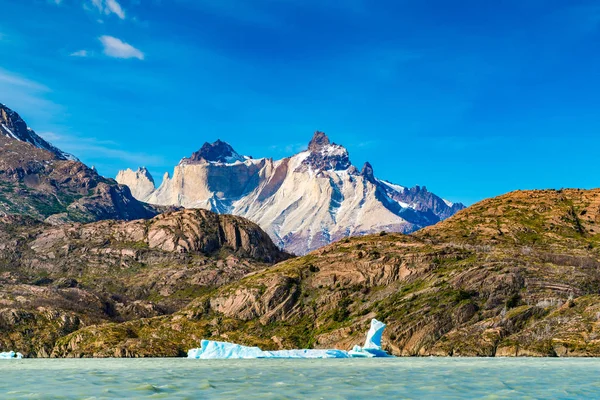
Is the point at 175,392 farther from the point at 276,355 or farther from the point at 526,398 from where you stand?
the point at 276,355

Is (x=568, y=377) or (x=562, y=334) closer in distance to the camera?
(x=568, y=377)

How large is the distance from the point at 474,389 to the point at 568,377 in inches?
954

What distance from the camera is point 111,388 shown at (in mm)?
64312

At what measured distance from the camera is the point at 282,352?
611ft

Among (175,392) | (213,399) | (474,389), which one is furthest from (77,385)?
(474,389)

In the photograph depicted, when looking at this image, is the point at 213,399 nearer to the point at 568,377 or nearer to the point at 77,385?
the point at 77,385

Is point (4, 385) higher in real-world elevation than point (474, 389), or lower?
lower

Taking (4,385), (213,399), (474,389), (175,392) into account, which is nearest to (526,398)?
(474,389)

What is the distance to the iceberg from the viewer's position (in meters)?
187

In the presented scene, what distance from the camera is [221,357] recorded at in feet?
630

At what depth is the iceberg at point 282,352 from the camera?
187 metres

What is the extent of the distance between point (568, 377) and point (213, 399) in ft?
160

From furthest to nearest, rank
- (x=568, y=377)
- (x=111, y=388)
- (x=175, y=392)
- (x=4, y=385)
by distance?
1. (x=568, y=377)
2. (x=4, y=385)
3. (x=111, y=388)
4. (x=175, y=392)

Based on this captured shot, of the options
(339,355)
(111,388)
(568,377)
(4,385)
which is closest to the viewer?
(111,388)
